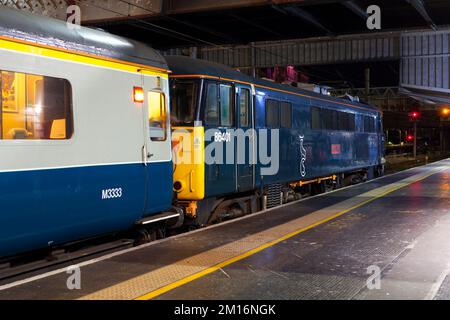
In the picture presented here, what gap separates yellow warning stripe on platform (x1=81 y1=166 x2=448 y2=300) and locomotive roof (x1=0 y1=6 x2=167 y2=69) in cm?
278

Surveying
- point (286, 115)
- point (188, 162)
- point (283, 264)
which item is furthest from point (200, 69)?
point (283, 264)

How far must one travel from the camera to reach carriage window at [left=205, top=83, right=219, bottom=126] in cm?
919

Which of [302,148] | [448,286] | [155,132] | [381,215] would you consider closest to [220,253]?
[155,132]

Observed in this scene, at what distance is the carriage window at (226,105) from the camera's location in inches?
379

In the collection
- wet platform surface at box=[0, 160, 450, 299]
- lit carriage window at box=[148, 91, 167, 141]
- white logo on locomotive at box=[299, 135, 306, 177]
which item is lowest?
wet platform surface at box=[0, 160, 450, 299]

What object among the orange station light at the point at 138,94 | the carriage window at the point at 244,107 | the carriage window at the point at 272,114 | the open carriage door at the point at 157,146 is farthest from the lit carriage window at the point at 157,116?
the carriage window at the point at 272,114

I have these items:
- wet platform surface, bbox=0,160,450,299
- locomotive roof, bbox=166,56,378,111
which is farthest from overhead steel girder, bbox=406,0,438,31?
wet platform surface, bbox=0,160,450,299

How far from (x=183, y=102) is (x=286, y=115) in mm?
3940

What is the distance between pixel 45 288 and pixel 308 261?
3.24 m

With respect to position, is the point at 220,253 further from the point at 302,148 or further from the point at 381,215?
the point at 302,148

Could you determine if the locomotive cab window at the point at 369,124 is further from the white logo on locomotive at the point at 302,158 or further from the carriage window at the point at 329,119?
the white logo on locomotive at the point at 302,158

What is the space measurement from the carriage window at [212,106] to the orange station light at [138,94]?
1959 mm

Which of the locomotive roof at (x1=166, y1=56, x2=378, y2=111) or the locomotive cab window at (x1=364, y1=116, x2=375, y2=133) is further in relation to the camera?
the locomotive cab window at (x1=364, y1=116, x2=375, y2=133)

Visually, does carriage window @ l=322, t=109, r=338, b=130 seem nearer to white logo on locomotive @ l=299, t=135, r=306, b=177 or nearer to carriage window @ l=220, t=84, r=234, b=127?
white logo on locomotive @ l=299, t=135, r=306, b=177
